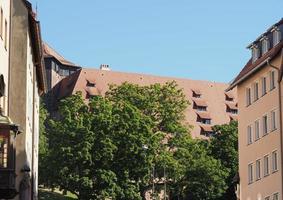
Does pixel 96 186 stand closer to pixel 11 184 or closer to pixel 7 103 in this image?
pixel 7 103

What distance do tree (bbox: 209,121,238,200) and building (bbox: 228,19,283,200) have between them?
52092mm

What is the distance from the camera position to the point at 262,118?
64938 mm

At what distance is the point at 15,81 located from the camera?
151 feet

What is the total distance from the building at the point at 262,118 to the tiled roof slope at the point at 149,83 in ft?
314

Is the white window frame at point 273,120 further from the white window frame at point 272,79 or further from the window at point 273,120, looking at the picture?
the white window frame at point 272,79

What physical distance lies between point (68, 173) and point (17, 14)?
56.3 metres

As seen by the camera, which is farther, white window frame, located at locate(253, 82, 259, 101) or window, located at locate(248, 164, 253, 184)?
window, located at locate(248, 164, 253, 184)

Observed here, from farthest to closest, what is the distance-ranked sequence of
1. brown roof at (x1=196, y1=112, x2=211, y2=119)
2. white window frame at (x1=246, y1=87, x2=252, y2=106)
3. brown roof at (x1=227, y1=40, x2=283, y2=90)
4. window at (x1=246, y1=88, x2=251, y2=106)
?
1. brown roof at (x1=196, y1=112, x2=211, y2=119)
2. window at (x1=246, y1=88, x2=251, y2=106)
3. white window frame at (x1=246, y1=87, x2=252, y2=106)
4. brown roof at (x1=227, y1=40, x2=283, y2=90)

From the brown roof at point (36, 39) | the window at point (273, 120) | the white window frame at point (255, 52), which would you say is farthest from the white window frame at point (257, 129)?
the brown roof at point (36, 39)

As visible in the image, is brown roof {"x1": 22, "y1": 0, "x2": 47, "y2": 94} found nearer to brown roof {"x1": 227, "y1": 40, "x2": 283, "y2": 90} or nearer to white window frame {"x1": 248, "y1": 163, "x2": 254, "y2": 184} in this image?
brown roof {"x1": 227, "y1": 40, "x2": 283, "y2": 90}

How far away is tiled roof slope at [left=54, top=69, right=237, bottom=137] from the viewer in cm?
16873

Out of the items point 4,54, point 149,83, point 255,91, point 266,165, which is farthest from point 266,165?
point 149,83

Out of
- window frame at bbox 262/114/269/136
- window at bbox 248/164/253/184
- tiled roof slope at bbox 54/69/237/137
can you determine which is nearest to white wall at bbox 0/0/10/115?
→ window frame at bbox 262/114/269/136

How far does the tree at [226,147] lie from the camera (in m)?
123
